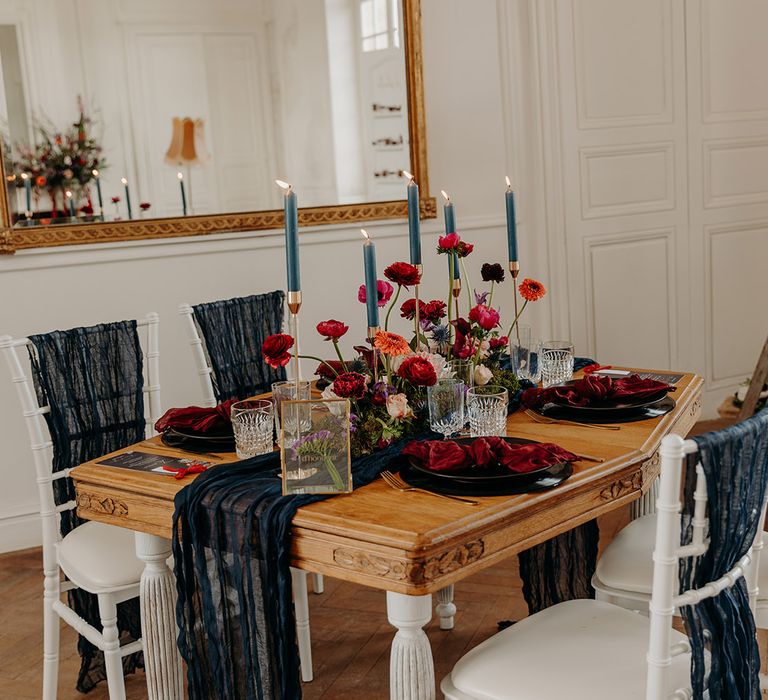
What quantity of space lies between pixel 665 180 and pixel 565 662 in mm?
3352

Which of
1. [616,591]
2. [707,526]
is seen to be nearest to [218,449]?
[616,591]

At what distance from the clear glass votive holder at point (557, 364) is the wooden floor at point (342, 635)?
0.79 m

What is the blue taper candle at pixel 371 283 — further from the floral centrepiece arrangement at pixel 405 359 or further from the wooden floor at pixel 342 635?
the wooden floor at pixel 342 635

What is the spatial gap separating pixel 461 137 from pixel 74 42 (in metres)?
1.59

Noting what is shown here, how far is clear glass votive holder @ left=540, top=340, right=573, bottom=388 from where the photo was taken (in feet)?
7.95

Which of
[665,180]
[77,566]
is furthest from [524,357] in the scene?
[665,180]

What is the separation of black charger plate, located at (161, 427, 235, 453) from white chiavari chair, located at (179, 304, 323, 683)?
400 millimetres

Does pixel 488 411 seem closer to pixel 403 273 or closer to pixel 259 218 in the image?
pixel 403 273

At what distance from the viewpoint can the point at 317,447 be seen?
176 centimetres

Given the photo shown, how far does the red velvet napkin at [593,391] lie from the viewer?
2215 mm

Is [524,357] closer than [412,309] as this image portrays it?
No

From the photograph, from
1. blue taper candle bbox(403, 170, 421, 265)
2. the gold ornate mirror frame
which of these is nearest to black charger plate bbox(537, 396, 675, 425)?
blue taper candle bbox(403, 170, 421, 265)

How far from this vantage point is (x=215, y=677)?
1.88 meters

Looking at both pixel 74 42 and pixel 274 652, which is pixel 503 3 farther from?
pixel 274 652
